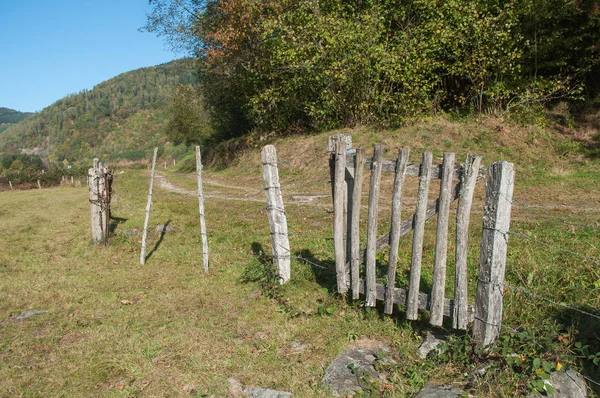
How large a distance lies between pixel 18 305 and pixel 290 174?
14.1 metres

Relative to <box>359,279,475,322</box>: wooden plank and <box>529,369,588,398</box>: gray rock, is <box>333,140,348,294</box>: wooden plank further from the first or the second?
<box>529,369,588,398</box>: gray rock

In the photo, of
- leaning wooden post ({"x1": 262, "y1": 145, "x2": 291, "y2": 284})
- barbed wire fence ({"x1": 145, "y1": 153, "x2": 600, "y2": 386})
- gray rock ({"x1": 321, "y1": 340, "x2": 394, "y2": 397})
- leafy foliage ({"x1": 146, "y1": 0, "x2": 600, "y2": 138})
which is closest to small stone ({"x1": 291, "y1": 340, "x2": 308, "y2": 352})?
gray rock ({"x1": 321, "y1": 340, "x2": 394, "y2": 397})

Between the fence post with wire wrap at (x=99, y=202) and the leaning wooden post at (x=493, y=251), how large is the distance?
874cm

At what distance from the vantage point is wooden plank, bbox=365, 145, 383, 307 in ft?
16.8

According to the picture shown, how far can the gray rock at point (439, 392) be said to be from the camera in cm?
402

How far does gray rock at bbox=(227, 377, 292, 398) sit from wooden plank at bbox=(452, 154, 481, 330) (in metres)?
1.91

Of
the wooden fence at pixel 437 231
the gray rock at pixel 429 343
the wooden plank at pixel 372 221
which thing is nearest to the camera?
the wooden fence at pixel 437 231

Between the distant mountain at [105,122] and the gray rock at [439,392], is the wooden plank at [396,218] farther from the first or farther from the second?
the distant mountain at [105,122]

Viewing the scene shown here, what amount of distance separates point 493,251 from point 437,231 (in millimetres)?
592

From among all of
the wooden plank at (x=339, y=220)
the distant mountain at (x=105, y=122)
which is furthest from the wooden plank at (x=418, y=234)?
the distant mountain at (x=105, y=122)

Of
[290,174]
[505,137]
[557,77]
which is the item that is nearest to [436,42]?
[505,137]

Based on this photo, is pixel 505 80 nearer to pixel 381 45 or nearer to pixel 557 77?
pixel 557 77

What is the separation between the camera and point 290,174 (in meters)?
20.4

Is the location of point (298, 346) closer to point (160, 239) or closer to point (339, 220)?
point (339, 220)
